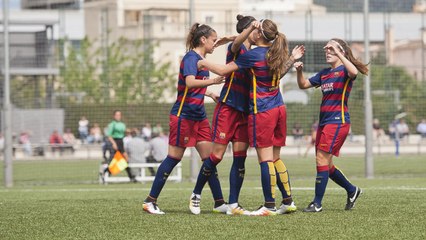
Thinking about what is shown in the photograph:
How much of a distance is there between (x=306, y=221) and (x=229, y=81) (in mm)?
1869

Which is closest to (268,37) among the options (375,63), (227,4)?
(375,63)

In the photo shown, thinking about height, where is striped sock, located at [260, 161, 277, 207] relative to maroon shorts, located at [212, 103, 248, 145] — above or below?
below

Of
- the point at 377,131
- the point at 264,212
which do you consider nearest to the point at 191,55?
the point at 264,212

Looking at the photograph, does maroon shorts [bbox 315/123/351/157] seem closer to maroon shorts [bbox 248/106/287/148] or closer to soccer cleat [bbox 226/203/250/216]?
maroon shorts [bbox 248/106/287/148]

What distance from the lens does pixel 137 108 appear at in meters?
25.1

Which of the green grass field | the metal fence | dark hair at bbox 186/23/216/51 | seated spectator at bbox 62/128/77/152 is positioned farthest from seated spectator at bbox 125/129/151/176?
dark hair at bbox 186/23/216/51

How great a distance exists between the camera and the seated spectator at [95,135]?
26.1 metres

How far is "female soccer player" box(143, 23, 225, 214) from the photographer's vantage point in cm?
1096

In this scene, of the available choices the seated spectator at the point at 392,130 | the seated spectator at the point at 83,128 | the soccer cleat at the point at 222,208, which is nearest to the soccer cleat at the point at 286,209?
the soccer cleat at the point at 222,208

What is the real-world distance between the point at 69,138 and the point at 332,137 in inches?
659

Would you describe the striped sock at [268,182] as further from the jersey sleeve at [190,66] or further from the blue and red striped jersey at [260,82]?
the jersey sleeve at [190,66]

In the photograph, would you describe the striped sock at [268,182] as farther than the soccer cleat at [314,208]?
No

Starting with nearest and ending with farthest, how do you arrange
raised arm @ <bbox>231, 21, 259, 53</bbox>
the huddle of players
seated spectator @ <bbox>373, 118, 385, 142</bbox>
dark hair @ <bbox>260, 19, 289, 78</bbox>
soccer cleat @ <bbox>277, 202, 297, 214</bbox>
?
raised arm @ <bbox>231, 21, 259, 53</bbox> → dark hair @ <bbox>260, 19, 289, 78</bbox> → the huddle of players → soccer cleat @ <bbox>277, 202, 297, 214</bbox> → seated spectator @ <bbox>373, 118, 385, 142</bbox>

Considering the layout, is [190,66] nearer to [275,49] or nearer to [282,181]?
[275,49]
